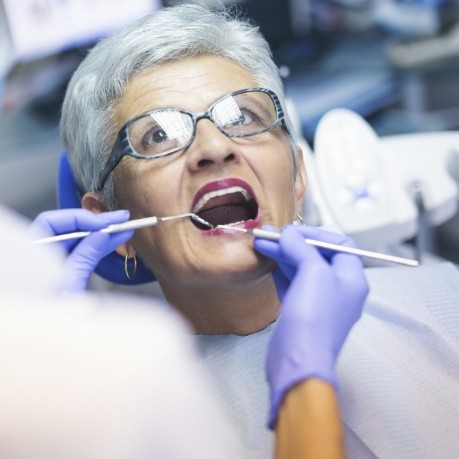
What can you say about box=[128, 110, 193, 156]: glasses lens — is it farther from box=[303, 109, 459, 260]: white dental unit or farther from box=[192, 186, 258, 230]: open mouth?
box=[303, 109, 459, 260]: white dental unit

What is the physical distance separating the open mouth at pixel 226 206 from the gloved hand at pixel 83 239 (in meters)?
0.14

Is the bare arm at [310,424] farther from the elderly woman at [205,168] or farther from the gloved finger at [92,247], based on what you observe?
the gloved finger at [92,247]

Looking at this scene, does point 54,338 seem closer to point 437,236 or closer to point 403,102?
point 437,236

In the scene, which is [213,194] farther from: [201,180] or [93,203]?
[93,203]

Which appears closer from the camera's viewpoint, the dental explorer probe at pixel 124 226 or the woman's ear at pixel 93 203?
the dental explorer probe at pixel 124 226

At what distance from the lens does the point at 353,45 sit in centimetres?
360

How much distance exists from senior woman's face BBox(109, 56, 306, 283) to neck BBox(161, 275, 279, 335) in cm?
7

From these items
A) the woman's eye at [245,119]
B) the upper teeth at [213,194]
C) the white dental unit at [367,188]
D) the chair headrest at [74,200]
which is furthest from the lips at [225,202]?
the white dental unit at [367,188]

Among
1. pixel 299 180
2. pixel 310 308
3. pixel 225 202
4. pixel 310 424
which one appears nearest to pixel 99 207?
pixel 225 202

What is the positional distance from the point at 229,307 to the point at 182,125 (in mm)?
345

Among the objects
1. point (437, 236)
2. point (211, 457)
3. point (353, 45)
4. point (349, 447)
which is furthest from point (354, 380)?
point (353, 45)

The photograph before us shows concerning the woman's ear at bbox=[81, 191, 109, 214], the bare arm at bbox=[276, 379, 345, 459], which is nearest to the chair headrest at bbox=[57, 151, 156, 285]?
the woman's ear at bbox=[81, 191, 109, 214]

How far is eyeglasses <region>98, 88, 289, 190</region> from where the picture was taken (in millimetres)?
1221

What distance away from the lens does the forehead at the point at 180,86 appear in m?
1.24
